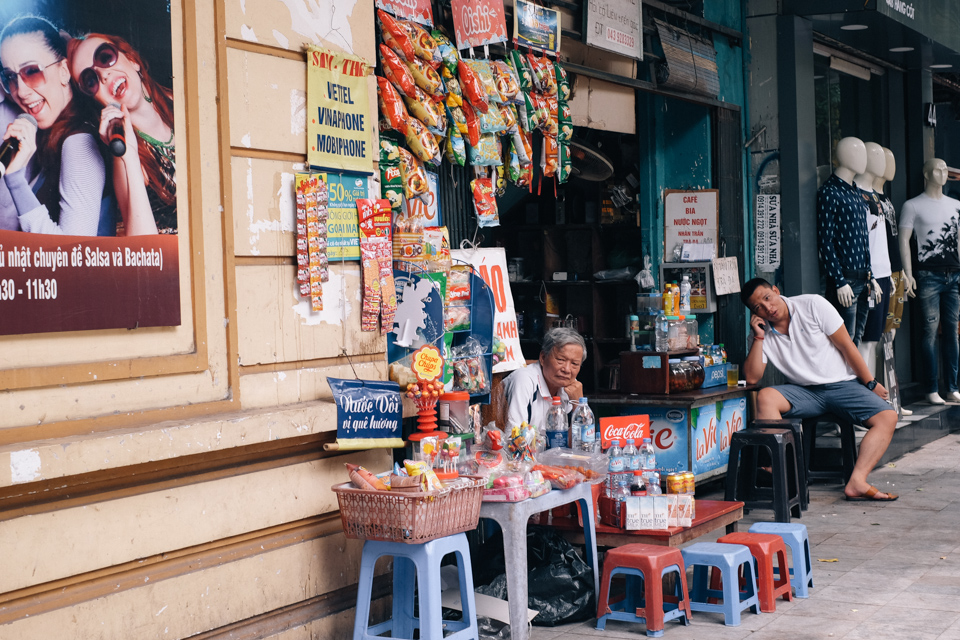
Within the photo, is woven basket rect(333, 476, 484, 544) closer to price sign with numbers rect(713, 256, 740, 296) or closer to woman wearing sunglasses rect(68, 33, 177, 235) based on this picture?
woman wearing sunglasses rect(68, 33, 177, 235)

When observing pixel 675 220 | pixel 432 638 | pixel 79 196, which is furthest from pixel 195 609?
pixel 675 220

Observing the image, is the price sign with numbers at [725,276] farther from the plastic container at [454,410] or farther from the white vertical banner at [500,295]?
the plastic container at [454,410]

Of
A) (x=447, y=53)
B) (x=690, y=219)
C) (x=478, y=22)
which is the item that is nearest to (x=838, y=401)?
(x=690, y=219)

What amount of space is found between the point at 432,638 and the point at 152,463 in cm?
117

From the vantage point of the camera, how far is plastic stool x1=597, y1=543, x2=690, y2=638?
451cm

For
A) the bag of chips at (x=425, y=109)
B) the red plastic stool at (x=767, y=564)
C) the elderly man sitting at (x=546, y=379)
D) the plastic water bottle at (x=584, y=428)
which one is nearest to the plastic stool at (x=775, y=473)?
the red plastic stool at (x=767, y=564)

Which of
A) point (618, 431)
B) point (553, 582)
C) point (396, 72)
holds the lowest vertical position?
point (553, 582)

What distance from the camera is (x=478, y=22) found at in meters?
5.23

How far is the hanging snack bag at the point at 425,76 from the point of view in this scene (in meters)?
4.88

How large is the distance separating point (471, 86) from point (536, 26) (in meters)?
0.84

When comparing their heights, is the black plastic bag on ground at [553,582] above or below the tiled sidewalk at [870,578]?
above

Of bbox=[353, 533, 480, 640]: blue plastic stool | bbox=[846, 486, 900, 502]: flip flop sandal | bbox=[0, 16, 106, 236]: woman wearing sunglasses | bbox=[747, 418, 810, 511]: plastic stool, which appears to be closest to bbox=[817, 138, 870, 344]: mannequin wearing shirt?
bbox=[846, 486, 900, 502]: flip flop sandal

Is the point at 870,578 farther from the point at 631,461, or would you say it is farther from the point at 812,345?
the point at 812,345

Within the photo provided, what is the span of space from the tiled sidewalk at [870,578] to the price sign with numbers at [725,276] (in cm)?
149
